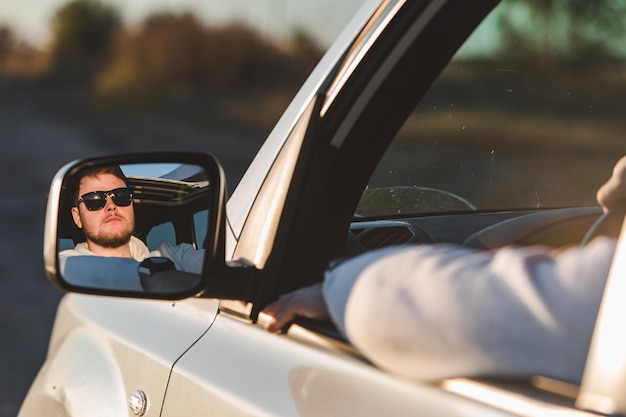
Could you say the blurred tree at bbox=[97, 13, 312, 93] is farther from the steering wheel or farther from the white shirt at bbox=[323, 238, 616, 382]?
the white shirt at bbox=[323, 238, 616, 382]

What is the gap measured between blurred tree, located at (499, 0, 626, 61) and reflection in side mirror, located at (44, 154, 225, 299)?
0.51 meters

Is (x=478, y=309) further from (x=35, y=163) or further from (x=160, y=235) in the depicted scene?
(x=35, y=163)

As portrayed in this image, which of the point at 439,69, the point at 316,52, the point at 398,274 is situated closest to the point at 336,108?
the point at 439,69

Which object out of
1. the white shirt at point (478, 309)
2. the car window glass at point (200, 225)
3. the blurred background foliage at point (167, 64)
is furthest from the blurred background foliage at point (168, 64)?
the white shirt at point (478, 309)

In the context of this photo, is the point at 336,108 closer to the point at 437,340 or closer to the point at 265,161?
the point at 265,161

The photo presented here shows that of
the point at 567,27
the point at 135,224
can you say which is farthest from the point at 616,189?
the point at 135,224

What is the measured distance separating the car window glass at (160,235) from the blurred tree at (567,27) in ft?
1.97

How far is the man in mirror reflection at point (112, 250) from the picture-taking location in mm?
1768

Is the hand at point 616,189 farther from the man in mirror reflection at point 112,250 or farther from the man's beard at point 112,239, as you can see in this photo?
the man's beard at point 112,239

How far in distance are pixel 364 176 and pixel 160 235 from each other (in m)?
0.34

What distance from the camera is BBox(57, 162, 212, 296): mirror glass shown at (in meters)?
1.77

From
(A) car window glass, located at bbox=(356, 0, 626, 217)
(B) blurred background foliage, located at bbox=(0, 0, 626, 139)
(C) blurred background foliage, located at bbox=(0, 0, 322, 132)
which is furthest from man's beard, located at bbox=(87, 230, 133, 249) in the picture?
(C) blurred background foliage, located at bbox=(0, 0, 322, 132)

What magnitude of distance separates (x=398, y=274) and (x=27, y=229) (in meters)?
11.9

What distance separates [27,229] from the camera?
1280 centimetres
